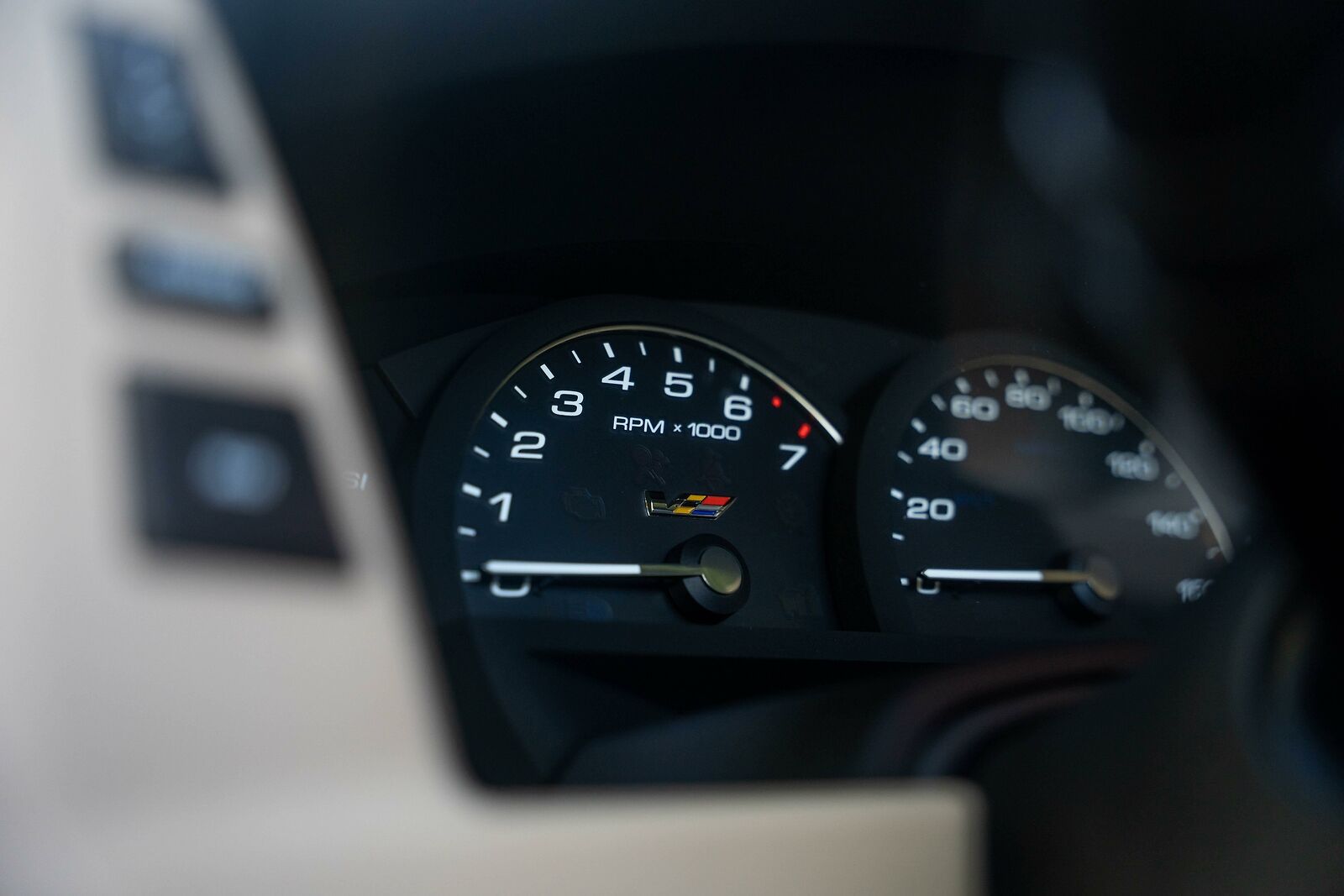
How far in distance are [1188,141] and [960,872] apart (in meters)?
0.97

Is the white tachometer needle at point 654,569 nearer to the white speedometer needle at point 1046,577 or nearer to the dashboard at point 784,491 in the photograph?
the dashboard at point 784,491

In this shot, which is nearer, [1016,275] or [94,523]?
[94,523]

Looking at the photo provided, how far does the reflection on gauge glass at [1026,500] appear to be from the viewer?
7.59ft

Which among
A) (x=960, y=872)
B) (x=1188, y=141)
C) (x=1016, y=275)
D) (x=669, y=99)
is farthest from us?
(x=1016, y=275)

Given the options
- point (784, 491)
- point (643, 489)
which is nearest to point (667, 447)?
point (643, 489)

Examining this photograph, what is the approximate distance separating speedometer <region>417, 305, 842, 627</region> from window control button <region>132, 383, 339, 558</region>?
4.08 ft

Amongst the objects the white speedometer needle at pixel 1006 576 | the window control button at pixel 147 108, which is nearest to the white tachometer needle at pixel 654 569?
the white speedometer needle at pixel 1006 576

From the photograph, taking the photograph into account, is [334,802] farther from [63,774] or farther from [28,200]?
[28,200]

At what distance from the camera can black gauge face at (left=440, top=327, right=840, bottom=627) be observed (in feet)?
6.54

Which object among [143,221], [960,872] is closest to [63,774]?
[143,221]

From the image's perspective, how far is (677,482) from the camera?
2156 mm

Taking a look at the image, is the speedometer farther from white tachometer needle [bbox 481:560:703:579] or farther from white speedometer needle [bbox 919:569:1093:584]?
white speedometer needle [bbox 919:569:1093:584]

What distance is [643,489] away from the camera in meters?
2.12

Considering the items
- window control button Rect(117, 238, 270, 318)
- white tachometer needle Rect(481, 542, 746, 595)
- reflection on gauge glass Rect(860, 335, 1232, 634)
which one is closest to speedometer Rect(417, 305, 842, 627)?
white tachometer needle Rect(481, 542, 746, 595)
